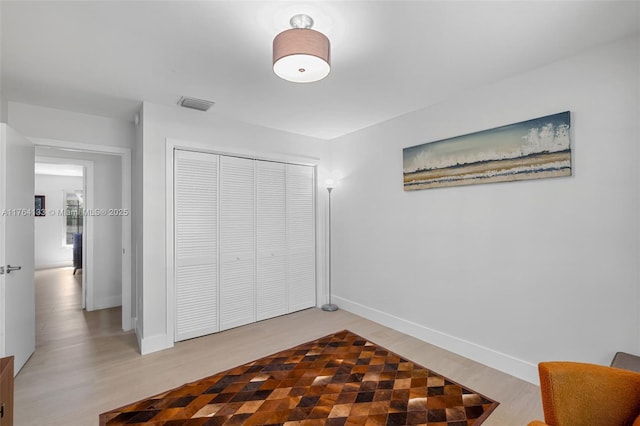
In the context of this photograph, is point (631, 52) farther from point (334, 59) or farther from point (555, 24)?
point (334, 59)

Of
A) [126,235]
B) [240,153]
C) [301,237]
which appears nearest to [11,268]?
[126,235]

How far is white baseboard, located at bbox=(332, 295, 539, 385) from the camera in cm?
251

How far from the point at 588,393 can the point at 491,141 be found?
2044 mm

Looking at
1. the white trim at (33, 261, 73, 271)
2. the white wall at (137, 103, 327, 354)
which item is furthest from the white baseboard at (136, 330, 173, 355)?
the white trim at (33, 261, 73, 271)

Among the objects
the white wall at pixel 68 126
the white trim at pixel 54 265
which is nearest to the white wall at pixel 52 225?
the white trim at pixel 54 265

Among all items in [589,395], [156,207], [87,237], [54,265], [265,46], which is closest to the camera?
[589,395]

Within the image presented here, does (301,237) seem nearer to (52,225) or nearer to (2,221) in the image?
(2,221)

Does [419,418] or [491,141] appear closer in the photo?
[419,418]

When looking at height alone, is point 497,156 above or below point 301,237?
above

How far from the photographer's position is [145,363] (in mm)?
2805

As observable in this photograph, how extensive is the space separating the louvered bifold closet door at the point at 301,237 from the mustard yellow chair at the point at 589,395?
3.25 metres

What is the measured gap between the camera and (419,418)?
2.04 meters

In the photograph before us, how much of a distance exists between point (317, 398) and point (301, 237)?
7.68 feet

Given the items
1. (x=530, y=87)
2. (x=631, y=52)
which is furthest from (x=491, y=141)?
(x=631, y=52)
